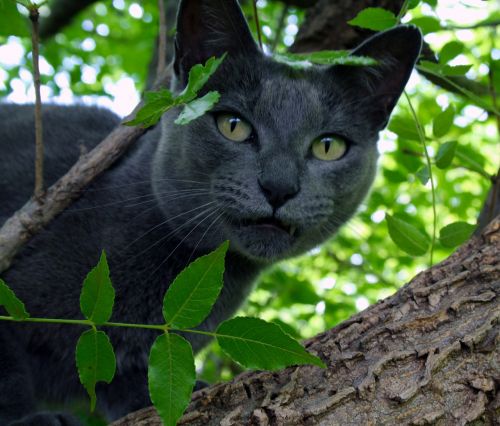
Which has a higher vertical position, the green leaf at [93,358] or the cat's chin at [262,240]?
the cat's chin at [262,240]

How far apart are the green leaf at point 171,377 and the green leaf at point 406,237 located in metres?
0.78

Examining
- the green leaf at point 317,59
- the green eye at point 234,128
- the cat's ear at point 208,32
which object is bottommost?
the green leaf at point 317,59

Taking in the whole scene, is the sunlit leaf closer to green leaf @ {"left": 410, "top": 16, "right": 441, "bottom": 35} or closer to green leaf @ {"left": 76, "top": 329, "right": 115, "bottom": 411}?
green leaf @ {"left": 410, "top": 16, "right": 441, "bottom": 35}

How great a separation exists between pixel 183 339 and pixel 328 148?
1022mm

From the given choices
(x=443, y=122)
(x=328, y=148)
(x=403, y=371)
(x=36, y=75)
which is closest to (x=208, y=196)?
(x=328, y=148)

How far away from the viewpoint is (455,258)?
5.02ft

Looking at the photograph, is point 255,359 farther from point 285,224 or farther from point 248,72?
point 248,72

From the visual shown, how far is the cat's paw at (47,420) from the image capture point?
1.55m

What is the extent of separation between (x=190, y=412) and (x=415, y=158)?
1552 mm

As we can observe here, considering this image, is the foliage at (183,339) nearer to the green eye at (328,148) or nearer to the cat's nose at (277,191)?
the cat's nose at (277,191)

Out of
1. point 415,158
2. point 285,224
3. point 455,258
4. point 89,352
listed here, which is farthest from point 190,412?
point 415,158

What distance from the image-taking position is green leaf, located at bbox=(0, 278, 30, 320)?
1060mm

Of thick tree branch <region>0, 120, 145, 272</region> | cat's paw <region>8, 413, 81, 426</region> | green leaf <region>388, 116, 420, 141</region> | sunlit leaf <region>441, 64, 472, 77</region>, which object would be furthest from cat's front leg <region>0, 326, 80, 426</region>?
sunlit leaf <region>441, 64, 472, 77</region>

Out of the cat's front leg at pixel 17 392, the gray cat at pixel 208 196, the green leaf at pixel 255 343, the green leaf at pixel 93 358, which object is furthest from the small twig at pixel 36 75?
the green leaf at pixel 255 343
